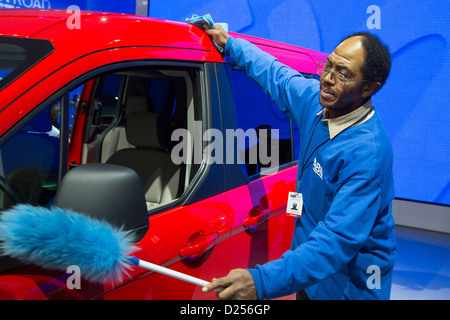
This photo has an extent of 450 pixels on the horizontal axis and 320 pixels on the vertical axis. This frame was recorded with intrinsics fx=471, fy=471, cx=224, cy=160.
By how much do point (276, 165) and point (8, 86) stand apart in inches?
60.0

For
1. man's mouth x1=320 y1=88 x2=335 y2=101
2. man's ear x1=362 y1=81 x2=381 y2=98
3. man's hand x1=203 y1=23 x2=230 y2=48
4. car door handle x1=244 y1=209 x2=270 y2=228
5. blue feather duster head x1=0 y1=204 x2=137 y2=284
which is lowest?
car door handle x1=244 y1=209 x2=270 y2=228

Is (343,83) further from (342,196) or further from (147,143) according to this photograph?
(147,143)

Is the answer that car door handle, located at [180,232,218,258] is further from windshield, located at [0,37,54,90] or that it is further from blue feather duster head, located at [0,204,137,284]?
windshield, located at [0,37,54,90]

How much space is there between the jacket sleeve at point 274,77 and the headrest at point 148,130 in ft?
1.78

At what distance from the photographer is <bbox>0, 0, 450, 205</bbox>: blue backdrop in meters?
5.73

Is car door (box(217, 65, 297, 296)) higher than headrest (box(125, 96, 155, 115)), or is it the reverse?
headrest (box(125, 96, 155, 115))

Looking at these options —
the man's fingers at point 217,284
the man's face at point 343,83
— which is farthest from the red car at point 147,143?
the man's face at point 343,83

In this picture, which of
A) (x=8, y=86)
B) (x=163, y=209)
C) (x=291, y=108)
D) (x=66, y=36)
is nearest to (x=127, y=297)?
(x=163, y=209)

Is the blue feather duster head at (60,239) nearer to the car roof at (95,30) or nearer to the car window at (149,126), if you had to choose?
the car roof at (95,30)

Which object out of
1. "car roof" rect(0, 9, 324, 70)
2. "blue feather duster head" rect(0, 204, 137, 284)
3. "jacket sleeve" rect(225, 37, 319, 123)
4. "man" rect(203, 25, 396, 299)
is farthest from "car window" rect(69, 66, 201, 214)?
"blue feather duster head" rect(0, 204, 137, 284)

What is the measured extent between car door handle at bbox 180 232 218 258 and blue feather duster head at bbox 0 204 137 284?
53 cm

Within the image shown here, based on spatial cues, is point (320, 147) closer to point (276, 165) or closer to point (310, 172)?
point (310, 172)

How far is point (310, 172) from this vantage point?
1.84 meters

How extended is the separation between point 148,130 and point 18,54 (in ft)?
3.47
